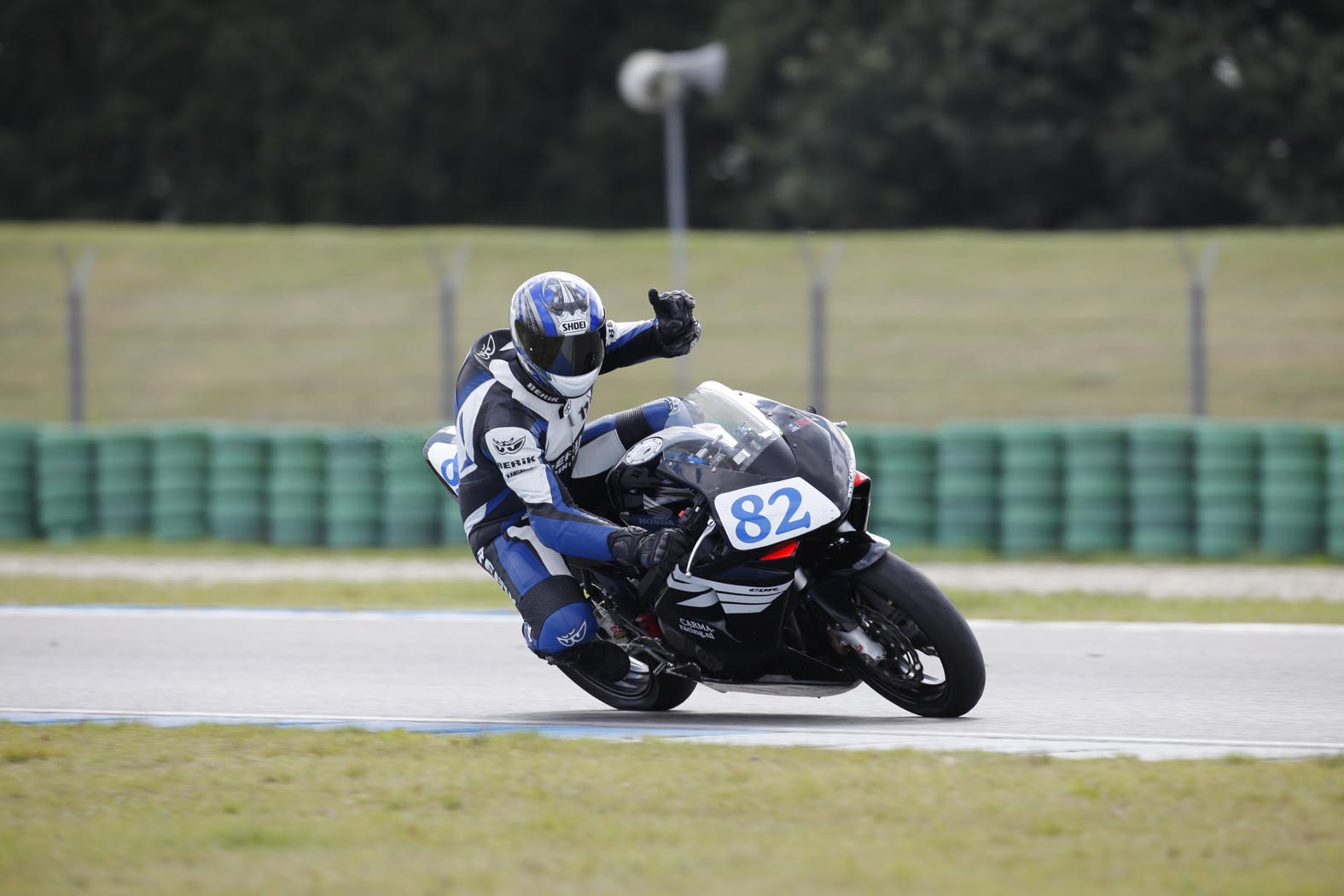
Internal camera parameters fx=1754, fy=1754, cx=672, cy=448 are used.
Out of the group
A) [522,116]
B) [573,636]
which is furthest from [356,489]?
[522,116]

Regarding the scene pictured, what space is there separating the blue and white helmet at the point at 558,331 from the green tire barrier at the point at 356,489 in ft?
22.3

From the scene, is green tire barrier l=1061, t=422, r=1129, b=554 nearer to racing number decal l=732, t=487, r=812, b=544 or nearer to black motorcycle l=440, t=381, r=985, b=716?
black motorcycle l=440, t=381, r=985, b=716

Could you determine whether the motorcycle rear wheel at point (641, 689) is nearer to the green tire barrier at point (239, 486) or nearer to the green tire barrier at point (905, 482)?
the green tire barrier at point (905, 482)

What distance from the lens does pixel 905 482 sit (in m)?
12.4

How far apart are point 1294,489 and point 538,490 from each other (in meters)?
7.16

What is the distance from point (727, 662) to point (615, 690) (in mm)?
775

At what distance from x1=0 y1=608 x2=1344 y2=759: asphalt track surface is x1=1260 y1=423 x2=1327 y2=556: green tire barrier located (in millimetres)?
3088

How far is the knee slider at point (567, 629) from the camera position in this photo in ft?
21.1

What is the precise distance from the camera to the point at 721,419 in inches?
247

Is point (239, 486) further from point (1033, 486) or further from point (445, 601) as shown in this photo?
point (1033, 486)

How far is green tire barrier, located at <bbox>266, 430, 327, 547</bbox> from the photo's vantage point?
43.5 feet

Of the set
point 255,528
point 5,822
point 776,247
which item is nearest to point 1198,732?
point 5,822

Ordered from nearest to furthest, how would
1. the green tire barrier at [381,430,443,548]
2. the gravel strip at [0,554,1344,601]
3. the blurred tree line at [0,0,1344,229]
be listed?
the gravel strip at [0,554,1344,601]
the green tire barrier at [381,430,443,548]
the blurred tree line at [0,0,1344,229]

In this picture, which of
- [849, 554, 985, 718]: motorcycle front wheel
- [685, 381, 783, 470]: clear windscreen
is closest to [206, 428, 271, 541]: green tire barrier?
[685, 381, 783, 470]: clear windscreen
